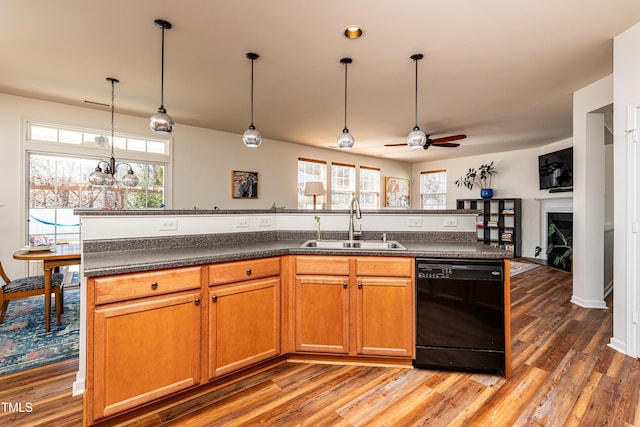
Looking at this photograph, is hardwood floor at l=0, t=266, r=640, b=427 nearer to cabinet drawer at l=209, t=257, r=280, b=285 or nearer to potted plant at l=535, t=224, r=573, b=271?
cabinet drawer at l=209, t=257, r=280, b=285

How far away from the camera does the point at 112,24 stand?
2430mm

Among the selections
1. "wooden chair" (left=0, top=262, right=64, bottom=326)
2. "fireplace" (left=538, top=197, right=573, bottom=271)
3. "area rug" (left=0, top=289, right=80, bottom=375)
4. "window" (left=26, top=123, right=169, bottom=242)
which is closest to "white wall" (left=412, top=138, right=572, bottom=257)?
"fireplace" (left=538, top=197, right=573, bottom=271)

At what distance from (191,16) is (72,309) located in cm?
344

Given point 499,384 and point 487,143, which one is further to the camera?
point 487,143

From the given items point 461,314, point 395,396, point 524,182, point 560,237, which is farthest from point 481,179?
point 395,396

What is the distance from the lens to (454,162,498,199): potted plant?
7.49 meters

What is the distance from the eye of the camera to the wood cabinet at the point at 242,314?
190 centimetres

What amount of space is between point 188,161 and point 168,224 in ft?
11.6

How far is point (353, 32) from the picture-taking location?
8.32 ft

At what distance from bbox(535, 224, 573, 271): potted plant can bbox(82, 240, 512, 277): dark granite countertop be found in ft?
14.5

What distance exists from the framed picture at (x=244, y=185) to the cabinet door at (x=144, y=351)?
4.38m

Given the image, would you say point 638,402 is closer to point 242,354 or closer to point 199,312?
point 242,354

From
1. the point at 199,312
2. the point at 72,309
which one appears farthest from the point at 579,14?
the point at 72,309

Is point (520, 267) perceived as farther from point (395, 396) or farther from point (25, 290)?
point (25, 290)
